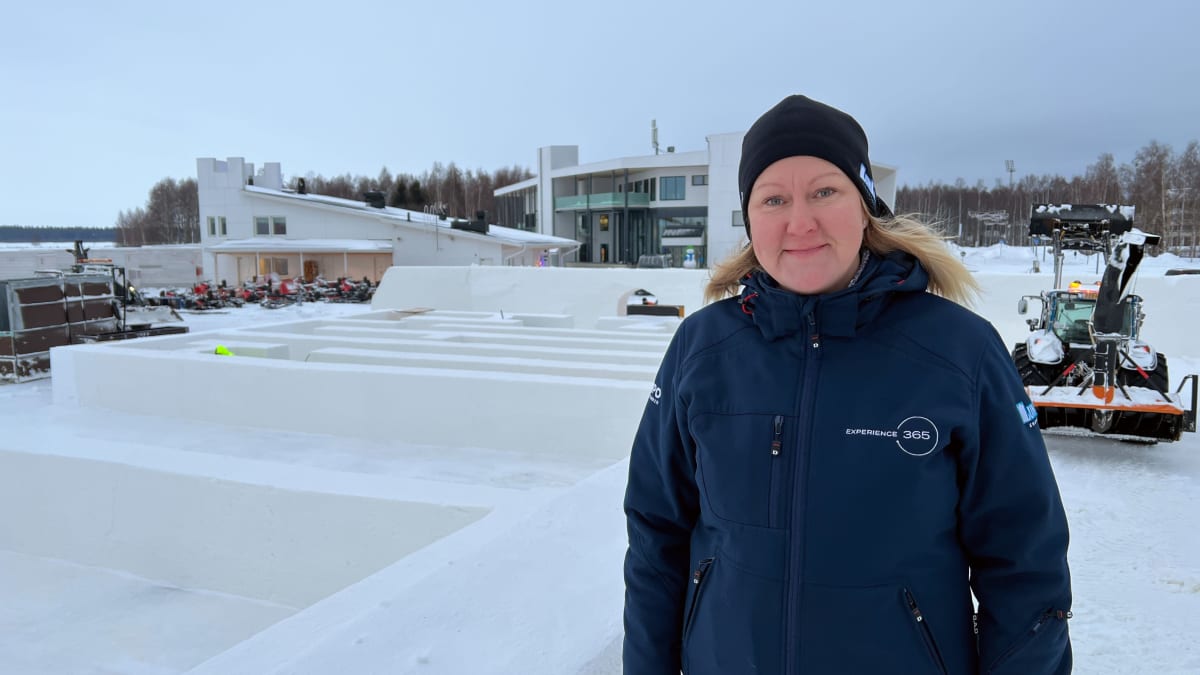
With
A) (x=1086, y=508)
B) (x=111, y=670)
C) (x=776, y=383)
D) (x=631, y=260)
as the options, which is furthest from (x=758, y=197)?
(x=631, y=260)

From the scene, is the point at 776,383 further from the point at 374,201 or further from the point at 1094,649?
the point at 374,201

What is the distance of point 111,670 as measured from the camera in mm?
4777

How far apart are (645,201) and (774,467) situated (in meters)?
40.4

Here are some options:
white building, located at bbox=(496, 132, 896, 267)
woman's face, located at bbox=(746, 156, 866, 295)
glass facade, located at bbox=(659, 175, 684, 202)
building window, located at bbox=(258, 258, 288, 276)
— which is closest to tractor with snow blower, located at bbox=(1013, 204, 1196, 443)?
woman's face, located at bbox=(746, 156, 866, 295)

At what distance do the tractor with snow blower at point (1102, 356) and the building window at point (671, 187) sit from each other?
3309 cm

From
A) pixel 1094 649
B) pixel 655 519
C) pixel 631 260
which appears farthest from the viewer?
pixel 631 260

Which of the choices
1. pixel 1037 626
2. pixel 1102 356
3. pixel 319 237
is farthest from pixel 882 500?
pixel 319 237

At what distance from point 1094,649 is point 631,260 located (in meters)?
40.4

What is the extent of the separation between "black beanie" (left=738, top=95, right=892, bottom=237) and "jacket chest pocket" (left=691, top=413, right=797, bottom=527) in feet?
1.59

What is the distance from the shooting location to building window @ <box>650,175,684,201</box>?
130ft

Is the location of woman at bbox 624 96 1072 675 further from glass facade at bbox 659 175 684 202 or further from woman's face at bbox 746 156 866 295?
glass facade at bbox 659 175 684 202

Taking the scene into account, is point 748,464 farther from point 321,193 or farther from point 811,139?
point 321,193

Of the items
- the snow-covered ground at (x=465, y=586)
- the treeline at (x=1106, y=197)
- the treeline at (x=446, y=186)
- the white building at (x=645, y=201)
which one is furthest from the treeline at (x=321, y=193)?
the snow-covered ground at (x=465, y=586)

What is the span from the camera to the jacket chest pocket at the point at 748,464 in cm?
132
